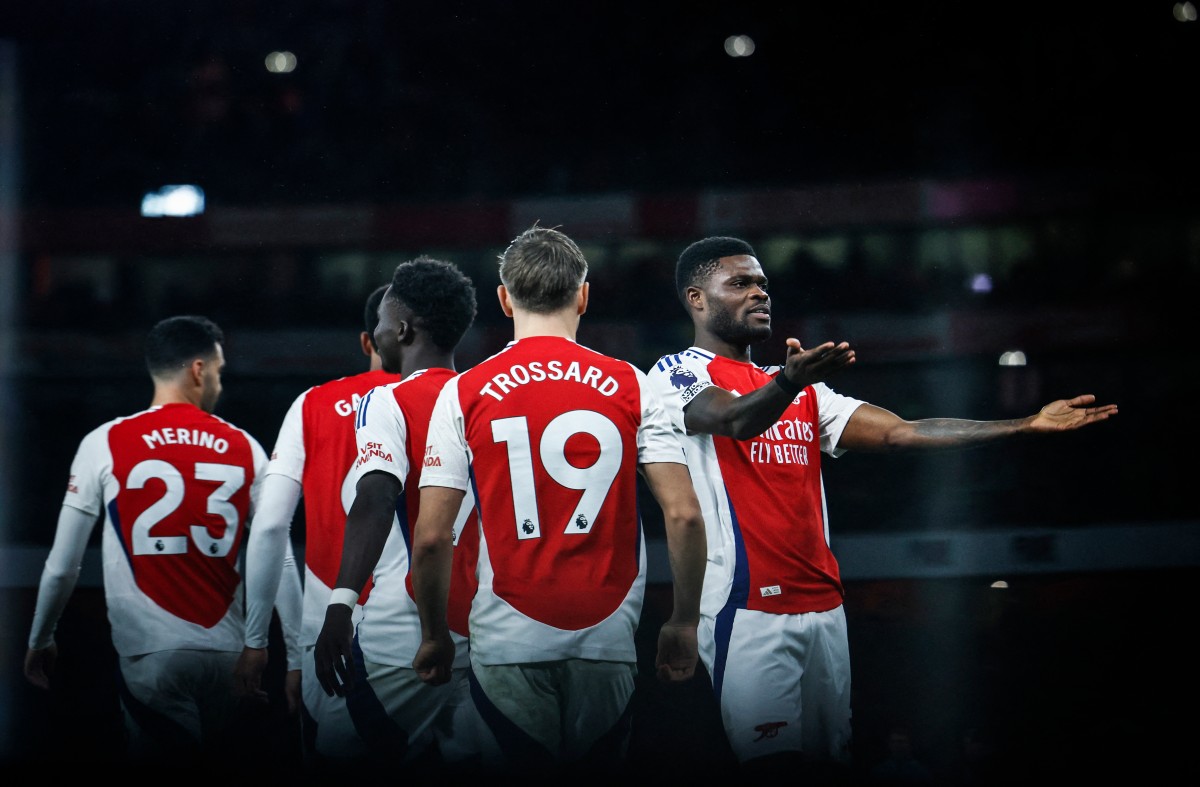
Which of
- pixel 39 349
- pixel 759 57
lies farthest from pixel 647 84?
pixel 39 349

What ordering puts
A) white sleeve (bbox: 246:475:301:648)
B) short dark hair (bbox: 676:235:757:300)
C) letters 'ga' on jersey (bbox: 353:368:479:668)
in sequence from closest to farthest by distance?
letters 'ga' on jersey (bbox: 353:368:479:668) < white sleeve (bbox: 246:475:301:648) < short dark hair (bbox: 676:235:757:300)

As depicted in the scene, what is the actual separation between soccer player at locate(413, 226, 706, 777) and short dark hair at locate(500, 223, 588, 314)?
0.31 ft

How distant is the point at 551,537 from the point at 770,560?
73 centimetres

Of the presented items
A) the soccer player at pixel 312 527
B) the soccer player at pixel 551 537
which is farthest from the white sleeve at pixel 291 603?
the soccer player at pixel 551 537

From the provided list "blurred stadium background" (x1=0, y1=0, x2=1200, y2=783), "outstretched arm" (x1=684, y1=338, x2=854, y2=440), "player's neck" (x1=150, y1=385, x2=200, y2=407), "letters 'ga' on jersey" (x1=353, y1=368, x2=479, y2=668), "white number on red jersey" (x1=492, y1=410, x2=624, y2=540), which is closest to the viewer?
"white number on red jersey" (x1=492, y1=410, x2=624, y2=540)

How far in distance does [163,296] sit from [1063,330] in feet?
17.0

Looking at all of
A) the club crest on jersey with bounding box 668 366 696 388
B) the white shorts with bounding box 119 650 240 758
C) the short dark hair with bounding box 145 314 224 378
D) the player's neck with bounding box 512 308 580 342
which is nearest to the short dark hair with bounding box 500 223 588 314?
the player's neck with bounding box 512 308 580 342

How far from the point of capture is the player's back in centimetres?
200

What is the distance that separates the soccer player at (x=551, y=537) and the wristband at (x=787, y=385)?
0.30 meters

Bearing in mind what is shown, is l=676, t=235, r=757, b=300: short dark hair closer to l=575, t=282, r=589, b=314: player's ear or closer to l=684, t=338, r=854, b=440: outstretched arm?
l=684, t=338, r=854, b=440: outstretched arm

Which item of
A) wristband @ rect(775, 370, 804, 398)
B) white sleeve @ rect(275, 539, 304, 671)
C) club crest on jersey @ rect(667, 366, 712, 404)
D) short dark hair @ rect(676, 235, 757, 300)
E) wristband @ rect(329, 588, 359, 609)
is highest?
short dark hair @ rect(676, 235, 757, 300)

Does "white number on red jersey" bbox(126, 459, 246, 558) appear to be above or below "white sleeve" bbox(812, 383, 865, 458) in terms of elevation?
below

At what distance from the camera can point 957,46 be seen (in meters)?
4.45

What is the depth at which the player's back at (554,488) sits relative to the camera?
1997mm
